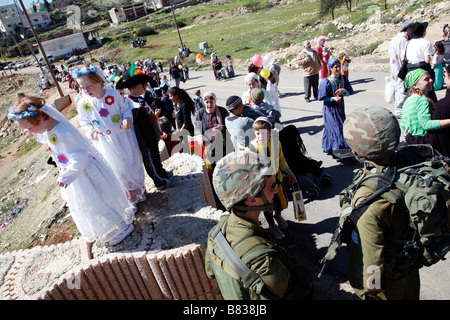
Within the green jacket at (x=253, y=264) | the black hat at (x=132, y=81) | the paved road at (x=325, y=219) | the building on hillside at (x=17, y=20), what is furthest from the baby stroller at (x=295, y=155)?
the building on hillside at (x=17, y=20)

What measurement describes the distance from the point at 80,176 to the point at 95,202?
332 mm

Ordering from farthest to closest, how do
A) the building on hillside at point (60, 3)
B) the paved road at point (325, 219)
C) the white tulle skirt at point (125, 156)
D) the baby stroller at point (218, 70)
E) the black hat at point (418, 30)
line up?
the building on hillside at point (60, 3), the baby stroller at point (218, 70), the black hat at point (418, 30), the white tulle skirt at point (125, 156), the paved road at point (325, 219)

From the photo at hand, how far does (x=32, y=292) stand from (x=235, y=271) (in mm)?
2607

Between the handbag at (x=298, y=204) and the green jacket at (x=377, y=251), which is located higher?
the green jacket at (x=377, y=251)

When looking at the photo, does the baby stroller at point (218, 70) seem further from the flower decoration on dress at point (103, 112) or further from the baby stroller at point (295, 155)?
the flower decoration on dress at point (103, 112)

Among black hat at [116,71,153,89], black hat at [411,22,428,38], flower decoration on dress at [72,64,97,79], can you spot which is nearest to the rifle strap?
flower decoration on dress at [72,64,97,79]

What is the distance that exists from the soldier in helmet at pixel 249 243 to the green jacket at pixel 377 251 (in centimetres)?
35

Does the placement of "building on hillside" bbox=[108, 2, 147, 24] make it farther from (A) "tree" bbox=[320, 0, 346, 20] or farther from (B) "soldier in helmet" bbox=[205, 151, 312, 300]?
(B) "soldier in helmet" bbox=[205, 151, 312, 300]

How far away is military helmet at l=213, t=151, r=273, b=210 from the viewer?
1920 millimetres

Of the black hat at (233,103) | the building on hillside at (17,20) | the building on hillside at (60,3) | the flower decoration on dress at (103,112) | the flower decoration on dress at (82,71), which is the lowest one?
the black hat at (233,103)

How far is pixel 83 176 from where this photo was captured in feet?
11.2

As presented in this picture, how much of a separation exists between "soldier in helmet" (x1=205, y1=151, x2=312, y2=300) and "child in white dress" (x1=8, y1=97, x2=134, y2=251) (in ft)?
6.32

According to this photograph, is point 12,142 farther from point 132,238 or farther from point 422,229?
point 422,229

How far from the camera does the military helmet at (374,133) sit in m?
1.96
